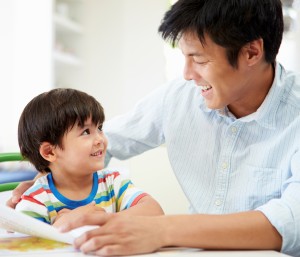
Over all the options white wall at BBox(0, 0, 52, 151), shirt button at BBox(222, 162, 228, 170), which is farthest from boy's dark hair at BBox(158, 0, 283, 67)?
white wall at BBox(0, 0, 52, 151)

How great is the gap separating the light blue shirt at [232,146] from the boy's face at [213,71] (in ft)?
0.29

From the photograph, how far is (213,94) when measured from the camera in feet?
4.25

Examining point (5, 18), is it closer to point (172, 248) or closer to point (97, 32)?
point (97, 32)

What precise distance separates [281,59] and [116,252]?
1956 millimetres

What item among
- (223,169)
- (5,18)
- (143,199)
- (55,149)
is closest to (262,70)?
(223,169)

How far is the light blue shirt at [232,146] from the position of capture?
1271 millimetres

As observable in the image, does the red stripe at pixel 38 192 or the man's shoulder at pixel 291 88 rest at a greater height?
the man's shoulder at pixel 291 88

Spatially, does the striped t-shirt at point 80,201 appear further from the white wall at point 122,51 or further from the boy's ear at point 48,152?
the white wall at point 122,51

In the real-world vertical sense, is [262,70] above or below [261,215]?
above

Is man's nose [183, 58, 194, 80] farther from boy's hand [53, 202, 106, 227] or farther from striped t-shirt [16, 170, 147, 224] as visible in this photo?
boy's hand [53, 202, 106, 227]

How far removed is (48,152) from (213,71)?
0.46 meters

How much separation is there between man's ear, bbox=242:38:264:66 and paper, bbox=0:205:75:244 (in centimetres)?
66

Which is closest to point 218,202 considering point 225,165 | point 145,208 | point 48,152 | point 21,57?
point 225,165

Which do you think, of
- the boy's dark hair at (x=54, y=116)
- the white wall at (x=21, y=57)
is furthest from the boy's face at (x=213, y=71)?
the white wall at (x=21, y=57)
